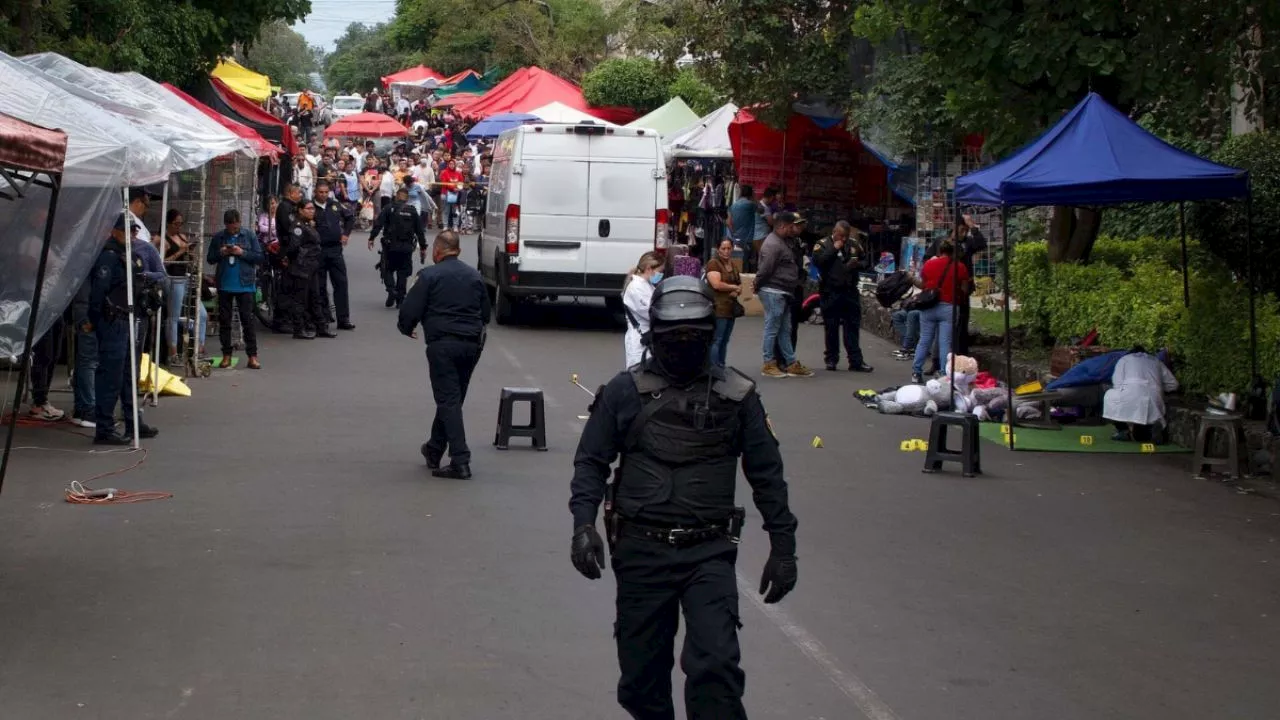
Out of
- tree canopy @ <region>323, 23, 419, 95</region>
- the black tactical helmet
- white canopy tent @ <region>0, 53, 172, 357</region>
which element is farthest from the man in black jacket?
tree canopy @ <region>323, 23, 419, 95</region>

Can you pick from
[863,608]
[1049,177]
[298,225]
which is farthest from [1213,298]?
[298,225]

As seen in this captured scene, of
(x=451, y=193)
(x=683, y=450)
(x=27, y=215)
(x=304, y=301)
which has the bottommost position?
(x=683, y=450)

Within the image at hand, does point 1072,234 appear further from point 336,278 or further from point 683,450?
point 683,450

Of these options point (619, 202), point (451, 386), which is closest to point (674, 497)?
point (451, 386)

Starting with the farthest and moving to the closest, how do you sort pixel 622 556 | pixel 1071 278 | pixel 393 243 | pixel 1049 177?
pixel 393 243, pixel 1071 278, pixel 1049 177, pixel 622 556

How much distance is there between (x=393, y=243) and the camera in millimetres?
21953

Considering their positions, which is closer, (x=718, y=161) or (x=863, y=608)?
→ (x=863, y=608)

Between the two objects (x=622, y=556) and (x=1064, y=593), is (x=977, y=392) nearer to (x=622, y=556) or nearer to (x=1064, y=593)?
(x=1064, y=593)

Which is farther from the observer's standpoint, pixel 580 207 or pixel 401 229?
pixel 401 229

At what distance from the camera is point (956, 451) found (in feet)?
39.8

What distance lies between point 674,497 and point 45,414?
926cm

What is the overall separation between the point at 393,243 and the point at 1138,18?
39.2 feet

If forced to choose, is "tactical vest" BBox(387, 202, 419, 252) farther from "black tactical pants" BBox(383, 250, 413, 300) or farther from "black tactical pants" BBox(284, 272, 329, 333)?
"black tactical pants" BBox(284, 272, 329, 333)

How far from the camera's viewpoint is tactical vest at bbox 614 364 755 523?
5.09 metres
